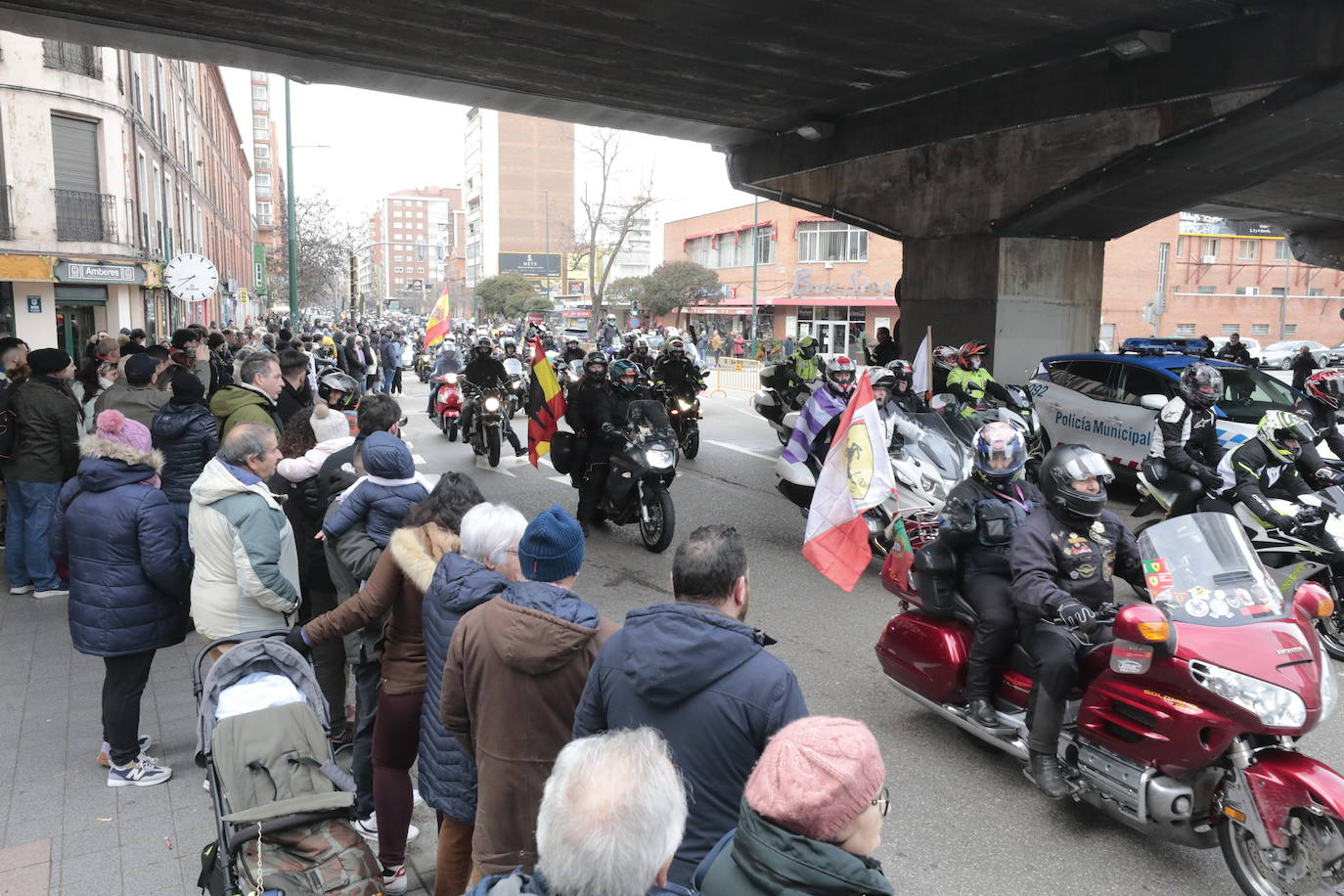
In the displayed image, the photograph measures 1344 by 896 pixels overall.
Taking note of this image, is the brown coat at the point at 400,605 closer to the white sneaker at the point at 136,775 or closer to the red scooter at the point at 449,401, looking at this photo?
the white sneaker at the point at 136,775

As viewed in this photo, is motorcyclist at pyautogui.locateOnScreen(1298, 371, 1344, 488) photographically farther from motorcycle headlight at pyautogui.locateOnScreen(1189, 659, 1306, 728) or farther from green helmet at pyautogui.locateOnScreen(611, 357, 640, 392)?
green helmet at pyautogui.locateOnScreen(611, 357, 640, 392)

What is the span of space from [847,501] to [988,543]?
76 centimetres

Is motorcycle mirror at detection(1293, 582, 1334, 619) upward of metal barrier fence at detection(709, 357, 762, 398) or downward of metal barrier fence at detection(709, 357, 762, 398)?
upward

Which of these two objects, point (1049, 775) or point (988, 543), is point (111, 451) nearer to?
point (988, 543)

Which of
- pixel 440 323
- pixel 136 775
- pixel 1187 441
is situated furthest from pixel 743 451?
pixel 136 775

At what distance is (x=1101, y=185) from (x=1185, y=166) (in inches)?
44.2

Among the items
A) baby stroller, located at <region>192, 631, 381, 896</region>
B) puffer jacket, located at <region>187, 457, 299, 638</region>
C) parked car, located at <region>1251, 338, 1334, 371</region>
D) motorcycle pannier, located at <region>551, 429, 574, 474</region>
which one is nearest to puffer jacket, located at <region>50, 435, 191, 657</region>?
puffer jacket, located at <region>187, 457, 299, 638</region>

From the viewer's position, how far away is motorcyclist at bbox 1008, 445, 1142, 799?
13.9 feet

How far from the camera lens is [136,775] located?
471 cm

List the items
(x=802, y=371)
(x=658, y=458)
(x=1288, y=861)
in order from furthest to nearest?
1. (x=802, y=371)
2. (x=658, y=458)
3. (x=1288, y=861)

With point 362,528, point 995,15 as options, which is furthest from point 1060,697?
point 995,15

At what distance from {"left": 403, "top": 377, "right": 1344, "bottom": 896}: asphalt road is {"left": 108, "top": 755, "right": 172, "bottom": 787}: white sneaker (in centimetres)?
346

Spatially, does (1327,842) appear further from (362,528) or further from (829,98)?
(829,98)

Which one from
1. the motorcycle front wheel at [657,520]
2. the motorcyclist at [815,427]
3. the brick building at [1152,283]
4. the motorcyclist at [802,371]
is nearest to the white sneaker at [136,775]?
the motorcycle front wheel at [657,520]
